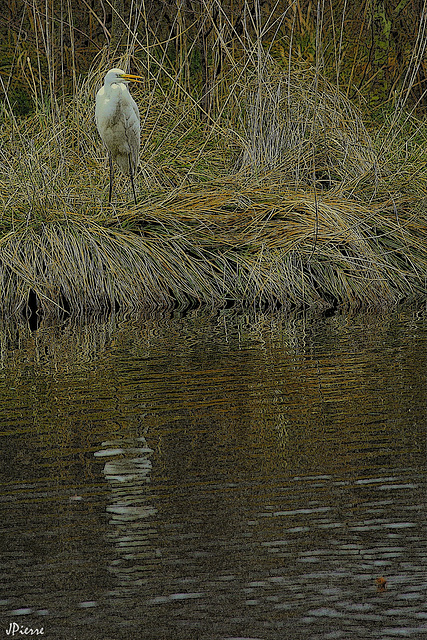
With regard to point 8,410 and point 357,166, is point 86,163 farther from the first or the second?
point 8,410

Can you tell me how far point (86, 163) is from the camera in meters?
9.12

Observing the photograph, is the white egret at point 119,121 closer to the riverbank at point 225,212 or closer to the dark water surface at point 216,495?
the riverbank at point 225,212

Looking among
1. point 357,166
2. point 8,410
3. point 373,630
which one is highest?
point 357,166

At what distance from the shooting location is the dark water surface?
2.16m

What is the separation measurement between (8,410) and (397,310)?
3.36m

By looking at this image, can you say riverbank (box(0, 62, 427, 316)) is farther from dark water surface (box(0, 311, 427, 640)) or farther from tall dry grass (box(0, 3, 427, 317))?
dark water surface (box(0, 311, 427, 640))

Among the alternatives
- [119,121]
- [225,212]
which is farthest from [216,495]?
[119,121]

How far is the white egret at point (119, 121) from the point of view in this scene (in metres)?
7.89

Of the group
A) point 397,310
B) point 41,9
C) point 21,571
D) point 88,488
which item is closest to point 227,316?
point 397,310

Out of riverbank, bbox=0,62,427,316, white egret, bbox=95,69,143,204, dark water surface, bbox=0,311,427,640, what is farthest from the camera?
white egret, bbox=95,69,143,204

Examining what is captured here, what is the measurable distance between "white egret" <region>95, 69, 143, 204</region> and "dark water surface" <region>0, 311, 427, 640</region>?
3.04 metres

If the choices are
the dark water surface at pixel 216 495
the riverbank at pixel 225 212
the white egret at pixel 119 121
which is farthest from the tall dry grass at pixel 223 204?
the dark water surface at pixel 216 495

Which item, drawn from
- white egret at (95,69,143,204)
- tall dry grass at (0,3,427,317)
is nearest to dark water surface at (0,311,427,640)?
tall dry grass at (0,3,427,317)

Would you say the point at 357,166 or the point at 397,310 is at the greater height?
→ the point at 357,166
